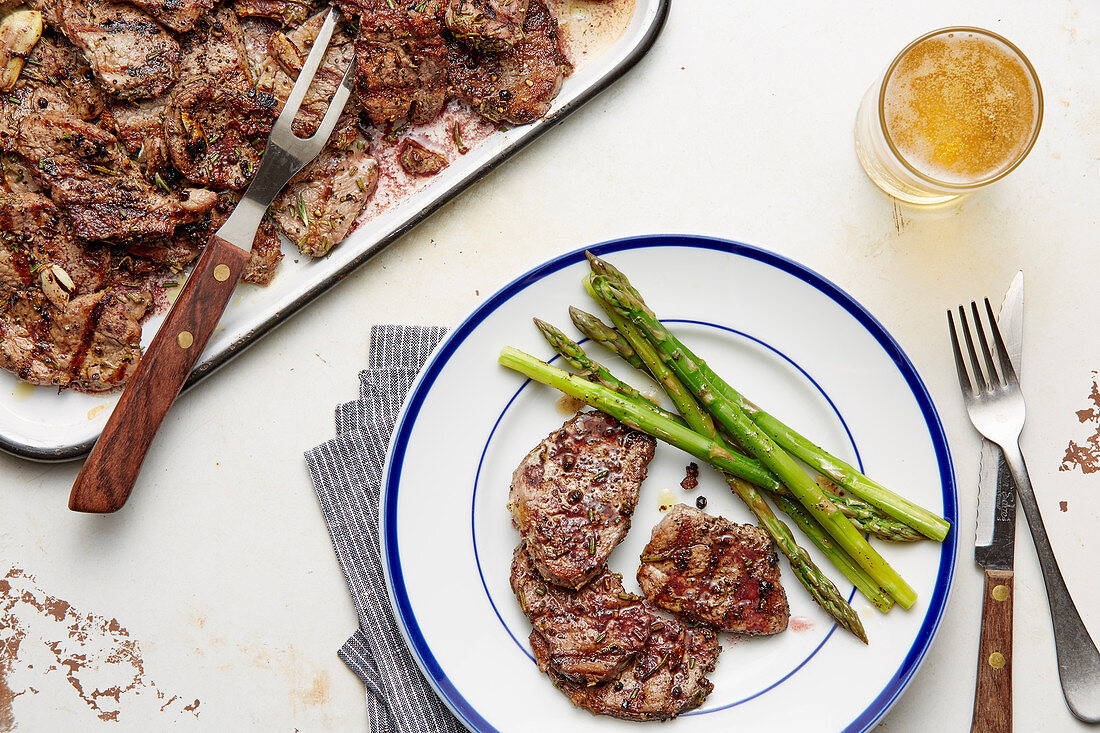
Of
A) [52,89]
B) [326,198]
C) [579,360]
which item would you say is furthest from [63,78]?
[579,360]

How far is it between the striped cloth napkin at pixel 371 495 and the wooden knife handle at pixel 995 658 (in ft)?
8.37

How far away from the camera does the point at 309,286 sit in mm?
3205

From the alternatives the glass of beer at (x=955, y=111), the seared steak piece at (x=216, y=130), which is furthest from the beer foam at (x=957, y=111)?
the seared steak piece at (x=216, y=130)

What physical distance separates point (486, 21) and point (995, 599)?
368 centimetres

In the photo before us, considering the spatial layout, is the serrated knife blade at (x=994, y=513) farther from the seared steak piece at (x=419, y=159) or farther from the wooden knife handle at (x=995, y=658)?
the seared steak piece at (x=419, y=159)

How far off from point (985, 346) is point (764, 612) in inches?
67.2

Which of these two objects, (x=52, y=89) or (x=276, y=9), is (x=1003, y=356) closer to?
(x=276, y=9)

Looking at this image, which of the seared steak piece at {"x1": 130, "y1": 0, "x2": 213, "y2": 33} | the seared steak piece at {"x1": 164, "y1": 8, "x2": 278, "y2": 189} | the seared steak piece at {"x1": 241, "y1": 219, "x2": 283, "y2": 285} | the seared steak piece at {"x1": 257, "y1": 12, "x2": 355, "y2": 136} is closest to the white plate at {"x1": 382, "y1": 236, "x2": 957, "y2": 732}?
the seared steak piece at {"x1": 241, "y1": 219, "x2": 283, "y2": 285}

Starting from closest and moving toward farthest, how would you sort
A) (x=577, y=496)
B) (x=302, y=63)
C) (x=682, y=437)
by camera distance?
(x=577, y=496) → (x=682, y=437) → (x=302, y=63)

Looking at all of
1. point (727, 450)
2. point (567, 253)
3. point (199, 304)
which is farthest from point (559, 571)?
point (199, 304)

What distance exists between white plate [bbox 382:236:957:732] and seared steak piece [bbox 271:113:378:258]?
2.81 feet

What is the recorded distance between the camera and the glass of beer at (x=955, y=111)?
306cm

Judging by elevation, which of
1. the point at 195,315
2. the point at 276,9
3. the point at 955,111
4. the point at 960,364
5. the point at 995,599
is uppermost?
the point at 955,111

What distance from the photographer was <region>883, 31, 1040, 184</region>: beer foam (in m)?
3.08
